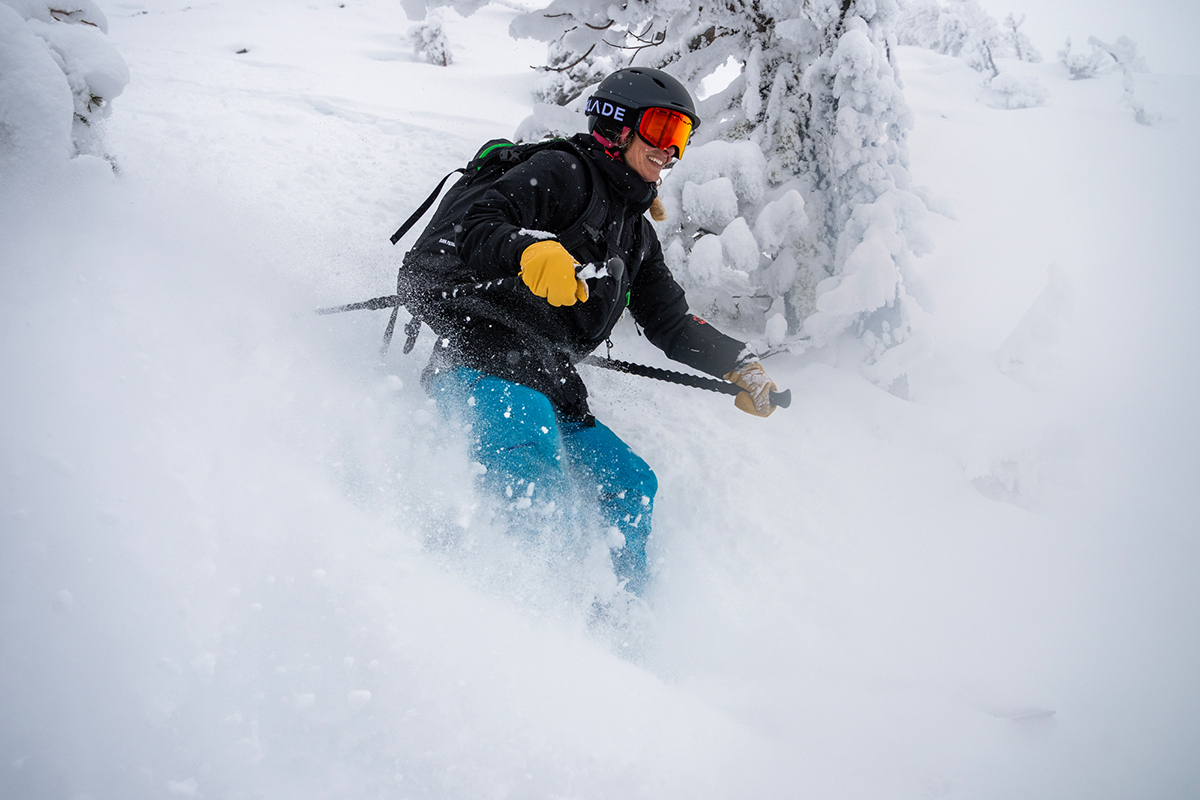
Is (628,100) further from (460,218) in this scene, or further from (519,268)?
(519,268)

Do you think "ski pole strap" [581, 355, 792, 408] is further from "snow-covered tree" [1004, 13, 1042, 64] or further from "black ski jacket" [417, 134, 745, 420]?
"snow-covered tree" [1004, 13, 1042, 64]

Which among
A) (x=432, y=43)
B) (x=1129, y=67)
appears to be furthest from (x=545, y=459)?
(x=432, y=43)

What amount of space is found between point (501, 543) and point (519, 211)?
1407mm

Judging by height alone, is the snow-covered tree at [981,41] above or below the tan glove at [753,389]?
above

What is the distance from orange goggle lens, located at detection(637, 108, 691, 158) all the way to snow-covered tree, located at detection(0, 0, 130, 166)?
264 centimetres

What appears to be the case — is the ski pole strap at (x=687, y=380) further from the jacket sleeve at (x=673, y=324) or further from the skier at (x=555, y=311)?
the skier at (x=555, y=311)

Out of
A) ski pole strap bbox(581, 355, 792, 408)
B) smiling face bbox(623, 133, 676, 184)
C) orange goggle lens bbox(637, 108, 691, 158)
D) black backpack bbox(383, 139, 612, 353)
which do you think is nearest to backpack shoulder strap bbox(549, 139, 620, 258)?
black backpack bbox(383, 139, 612, 353)

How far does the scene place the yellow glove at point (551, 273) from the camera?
7.19ft

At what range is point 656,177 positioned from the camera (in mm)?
2822

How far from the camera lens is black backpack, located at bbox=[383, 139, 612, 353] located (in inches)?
105

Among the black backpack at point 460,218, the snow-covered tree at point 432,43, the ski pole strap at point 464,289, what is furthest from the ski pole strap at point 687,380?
the snow-covered tree at point 432,43

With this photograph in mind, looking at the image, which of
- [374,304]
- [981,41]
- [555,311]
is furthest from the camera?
[981,41]

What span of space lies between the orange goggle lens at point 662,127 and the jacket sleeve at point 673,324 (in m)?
0.57

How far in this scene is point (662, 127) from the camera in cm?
276
